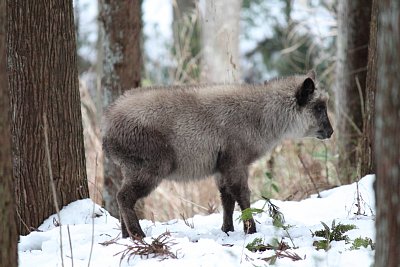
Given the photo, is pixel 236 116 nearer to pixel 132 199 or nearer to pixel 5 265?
pixel 132 199

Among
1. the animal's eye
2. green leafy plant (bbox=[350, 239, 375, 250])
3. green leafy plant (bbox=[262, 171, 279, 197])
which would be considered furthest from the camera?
green leafy plant (bbox=[262, 171, 279, 197])

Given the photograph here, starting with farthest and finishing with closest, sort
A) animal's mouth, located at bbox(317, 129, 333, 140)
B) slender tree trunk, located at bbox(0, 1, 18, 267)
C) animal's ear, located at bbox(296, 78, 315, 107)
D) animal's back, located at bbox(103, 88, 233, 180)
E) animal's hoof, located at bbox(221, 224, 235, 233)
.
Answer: animal's mouth, located at bbox(317, 129, 333, 140), animal's ear, located at bbox(296, 78, 315, 107), animal's hoof, located at bbox(221, 224, 235, 233), animal's back, located at bbox(103, 88, 233, 180), slender tree trunk, located at bbox(0, 1, 18, 267)

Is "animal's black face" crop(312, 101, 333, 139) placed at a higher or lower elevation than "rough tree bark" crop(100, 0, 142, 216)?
lower

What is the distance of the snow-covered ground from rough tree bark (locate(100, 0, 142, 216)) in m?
2.41

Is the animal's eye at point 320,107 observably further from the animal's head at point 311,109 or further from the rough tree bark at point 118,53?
the rough tree bark at point 118,53

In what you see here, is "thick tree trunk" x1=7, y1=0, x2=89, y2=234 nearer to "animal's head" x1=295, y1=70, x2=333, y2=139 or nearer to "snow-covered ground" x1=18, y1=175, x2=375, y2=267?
"snow-covered ground" x1=18, y1=175, x2=375, y2=267

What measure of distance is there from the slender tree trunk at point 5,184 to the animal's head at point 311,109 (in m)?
3.48

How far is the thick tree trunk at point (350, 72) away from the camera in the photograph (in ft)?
29.1

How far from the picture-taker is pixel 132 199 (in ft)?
19.0

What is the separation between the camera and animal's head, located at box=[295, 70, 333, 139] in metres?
6.52

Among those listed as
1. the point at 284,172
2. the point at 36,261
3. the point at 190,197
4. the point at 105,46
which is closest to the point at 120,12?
the point at 105,46

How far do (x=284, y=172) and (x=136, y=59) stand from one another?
276cm

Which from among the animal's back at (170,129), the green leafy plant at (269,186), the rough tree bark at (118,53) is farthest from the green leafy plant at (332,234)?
the rough tree bark at (118,53)

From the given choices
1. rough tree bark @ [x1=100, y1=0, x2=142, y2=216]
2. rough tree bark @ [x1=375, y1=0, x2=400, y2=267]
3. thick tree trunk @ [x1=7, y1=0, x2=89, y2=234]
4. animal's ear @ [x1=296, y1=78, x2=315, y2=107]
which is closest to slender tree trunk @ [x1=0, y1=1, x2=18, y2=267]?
rough tree bark @ [x1=375, y1=0, x2=400, y2=267]
